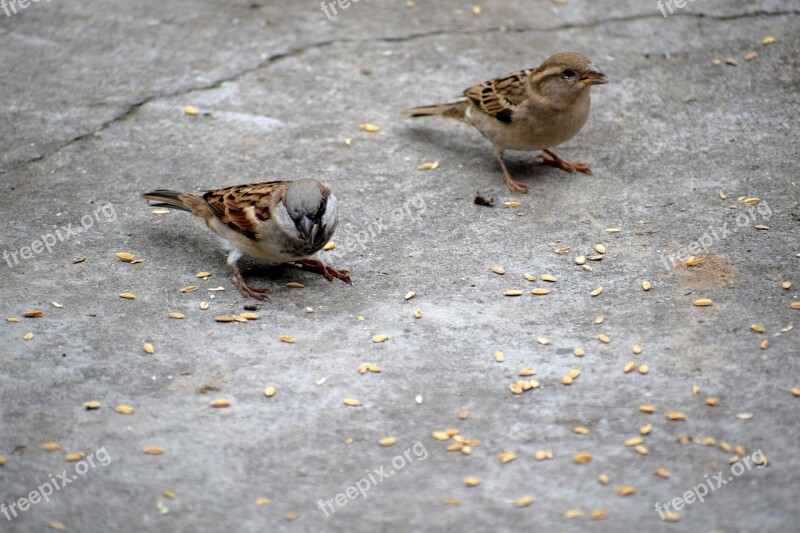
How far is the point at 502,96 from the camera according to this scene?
6.04 metres

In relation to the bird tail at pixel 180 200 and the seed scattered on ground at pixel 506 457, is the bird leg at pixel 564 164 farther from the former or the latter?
the seed scattered on ground at pixel 506 457

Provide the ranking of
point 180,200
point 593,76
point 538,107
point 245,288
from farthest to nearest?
point 538,107 < point 593,76 < point 180,200 < point 245,288

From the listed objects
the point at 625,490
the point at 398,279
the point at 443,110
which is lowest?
the point at 625,490

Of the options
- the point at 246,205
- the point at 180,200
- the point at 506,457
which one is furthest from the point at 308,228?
the point at 506,457

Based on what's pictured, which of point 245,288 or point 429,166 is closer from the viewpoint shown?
point 245,288

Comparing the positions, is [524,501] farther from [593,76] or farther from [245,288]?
[593,76]

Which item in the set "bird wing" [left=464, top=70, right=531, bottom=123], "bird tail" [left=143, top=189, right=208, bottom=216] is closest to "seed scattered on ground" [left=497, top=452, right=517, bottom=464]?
"bird tail" [left=143, top=189, right=208, bottom=216]

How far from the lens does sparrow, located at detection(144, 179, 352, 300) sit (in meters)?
4.74

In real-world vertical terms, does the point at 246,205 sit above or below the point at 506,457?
above

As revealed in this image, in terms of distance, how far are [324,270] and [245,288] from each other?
47 cm

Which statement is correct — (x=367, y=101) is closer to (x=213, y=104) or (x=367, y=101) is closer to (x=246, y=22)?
(x=213, y=104)

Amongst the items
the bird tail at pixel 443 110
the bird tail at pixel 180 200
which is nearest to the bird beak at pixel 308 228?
the bird tail at pixel 180 200

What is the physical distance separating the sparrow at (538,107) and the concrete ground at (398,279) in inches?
9.9

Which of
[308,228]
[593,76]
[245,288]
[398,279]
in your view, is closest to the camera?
[308,228]
